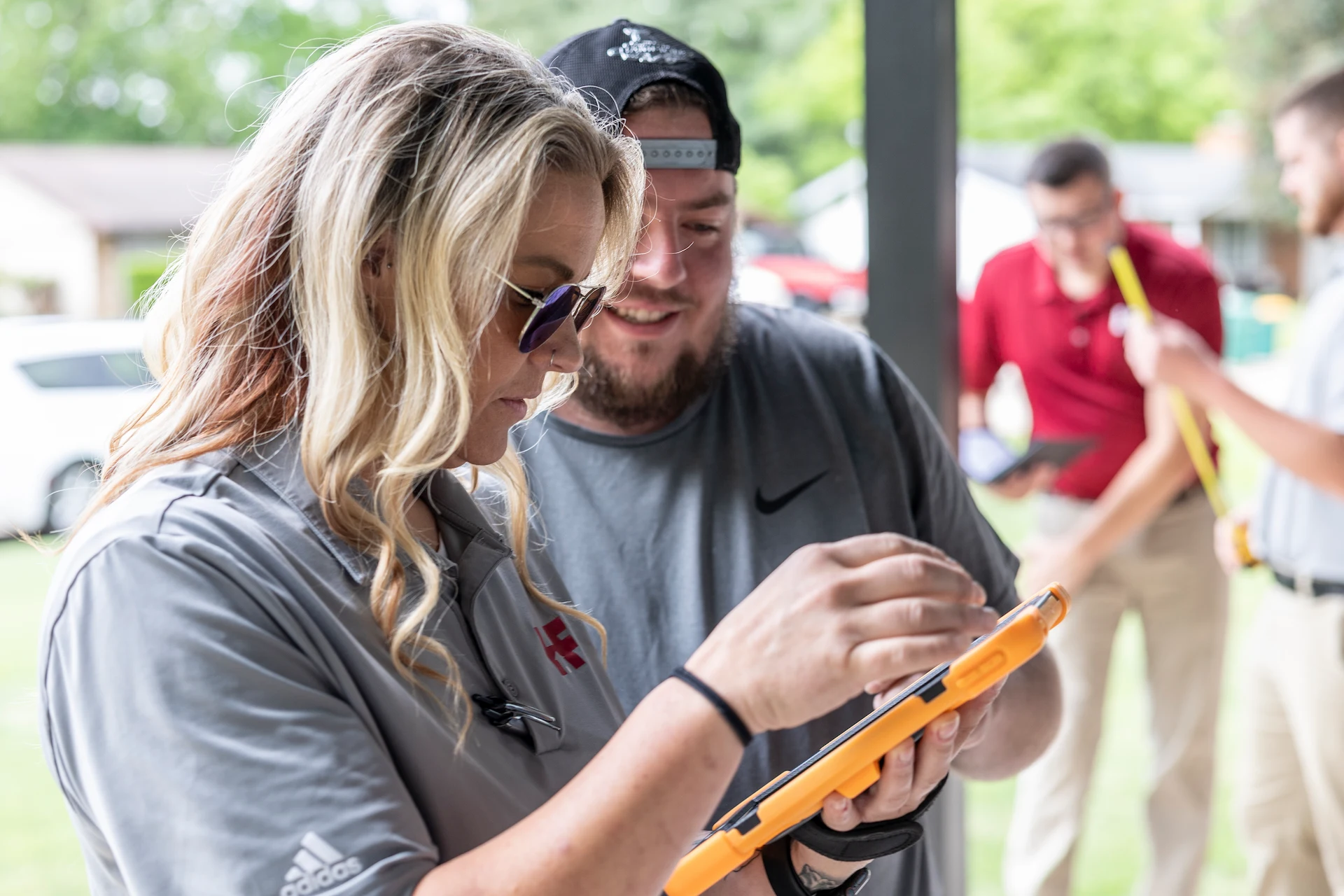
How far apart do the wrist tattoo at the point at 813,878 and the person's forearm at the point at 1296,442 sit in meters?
1.73

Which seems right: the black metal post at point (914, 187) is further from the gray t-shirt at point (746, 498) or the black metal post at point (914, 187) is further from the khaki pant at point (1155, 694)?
the khaki pant at point (1155, 694)

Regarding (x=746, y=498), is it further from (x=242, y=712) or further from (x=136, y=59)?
(x=136, y=59)

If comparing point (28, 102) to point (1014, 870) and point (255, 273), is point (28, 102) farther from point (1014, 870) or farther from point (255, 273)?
point (255, 273)

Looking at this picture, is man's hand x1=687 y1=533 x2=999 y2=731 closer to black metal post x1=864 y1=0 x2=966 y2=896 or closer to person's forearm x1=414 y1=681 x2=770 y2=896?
person's forearm x1=414 y1=681 x2=770 y2=896

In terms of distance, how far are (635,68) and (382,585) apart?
0.70 metres

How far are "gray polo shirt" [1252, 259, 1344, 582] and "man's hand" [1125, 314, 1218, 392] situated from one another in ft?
0.63

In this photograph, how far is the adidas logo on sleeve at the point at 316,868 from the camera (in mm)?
694

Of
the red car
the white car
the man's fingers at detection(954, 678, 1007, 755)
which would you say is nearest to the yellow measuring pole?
the man's fingers at detection(954, 678, 1007, 755)

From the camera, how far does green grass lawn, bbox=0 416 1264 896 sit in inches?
138

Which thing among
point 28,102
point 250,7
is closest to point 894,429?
point 250,7

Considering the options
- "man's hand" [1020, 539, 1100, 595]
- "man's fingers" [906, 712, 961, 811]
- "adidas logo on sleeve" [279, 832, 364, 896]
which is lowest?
"man's hand" [1020, 539, 1100, 595]

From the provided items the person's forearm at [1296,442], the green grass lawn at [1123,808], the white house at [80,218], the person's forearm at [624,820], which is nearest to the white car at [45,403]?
the white house at [80,218]

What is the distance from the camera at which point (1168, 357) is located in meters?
2.69

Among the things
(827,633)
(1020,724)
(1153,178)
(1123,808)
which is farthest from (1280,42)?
(827,633)
